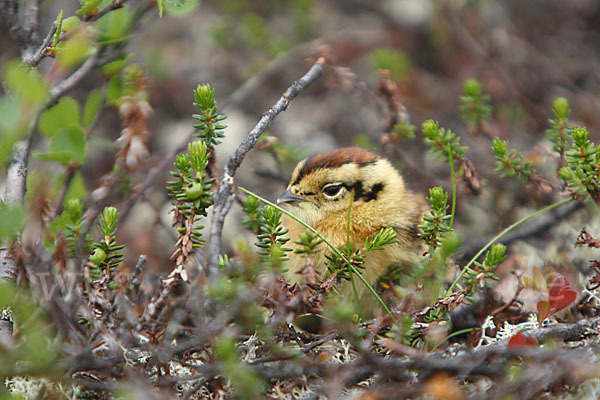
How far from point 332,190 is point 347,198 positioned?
0.30 ft

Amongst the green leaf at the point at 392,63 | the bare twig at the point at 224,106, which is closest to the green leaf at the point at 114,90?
the bare twig at the point at 224,106

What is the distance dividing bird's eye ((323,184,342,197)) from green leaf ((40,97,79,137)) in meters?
1.31

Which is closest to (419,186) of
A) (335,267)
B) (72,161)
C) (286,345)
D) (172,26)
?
(335,267)

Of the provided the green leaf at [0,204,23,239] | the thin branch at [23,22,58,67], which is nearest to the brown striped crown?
the thin branch at [23,22,58,67]

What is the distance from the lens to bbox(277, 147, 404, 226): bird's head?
3.10m

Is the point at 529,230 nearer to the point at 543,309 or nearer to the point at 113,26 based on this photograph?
the point at 543,309

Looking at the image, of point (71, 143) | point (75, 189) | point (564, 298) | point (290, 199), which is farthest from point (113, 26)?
point (564, 298)

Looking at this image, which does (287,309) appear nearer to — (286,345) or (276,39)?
(286,345)

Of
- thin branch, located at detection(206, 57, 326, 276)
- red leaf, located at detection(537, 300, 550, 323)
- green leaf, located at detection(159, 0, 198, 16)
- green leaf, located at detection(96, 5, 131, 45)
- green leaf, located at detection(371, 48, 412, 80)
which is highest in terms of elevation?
green leaf, located at detection(159, 0, 198, 16)

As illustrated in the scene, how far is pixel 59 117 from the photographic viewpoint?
284cm

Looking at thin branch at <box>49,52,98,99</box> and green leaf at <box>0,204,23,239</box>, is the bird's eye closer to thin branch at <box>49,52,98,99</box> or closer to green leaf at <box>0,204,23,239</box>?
thin branch at <box>49,52,98,99</box>

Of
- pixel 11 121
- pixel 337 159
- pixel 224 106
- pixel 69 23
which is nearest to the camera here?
pixel 11 121

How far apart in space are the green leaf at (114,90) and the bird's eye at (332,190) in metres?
1.23

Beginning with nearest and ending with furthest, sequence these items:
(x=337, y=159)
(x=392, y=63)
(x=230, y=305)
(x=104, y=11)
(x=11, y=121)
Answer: (x=11, y=121) → (x=230, y=305) → (x=104, y=11) → (x=337, y=159) → (x=392, y=63)
